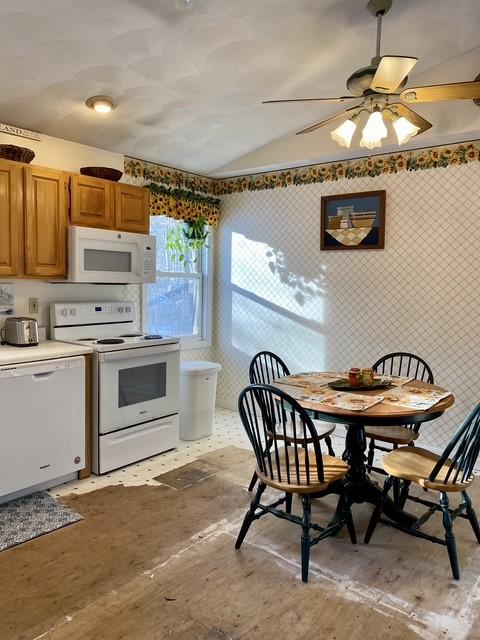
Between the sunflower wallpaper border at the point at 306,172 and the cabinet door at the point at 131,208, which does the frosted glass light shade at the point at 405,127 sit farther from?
the cabinet door at the point at 131,208

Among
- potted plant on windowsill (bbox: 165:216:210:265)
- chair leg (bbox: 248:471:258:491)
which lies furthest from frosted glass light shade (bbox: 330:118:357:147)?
potted plant on windowsill (bbox: 165:216:210:265)

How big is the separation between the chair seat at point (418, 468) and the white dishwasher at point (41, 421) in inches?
75.4

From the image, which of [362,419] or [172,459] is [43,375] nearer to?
[172,459]

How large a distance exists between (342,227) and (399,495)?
224cm

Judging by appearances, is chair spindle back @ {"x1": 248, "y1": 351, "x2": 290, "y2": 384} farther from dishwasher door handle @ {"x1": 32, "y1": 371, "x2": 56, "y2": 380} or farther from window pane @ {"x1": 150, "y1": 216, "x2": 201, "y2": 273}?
window pane @ {"x1": 150, "y1": 216, "x2": 201, "y2": 273}

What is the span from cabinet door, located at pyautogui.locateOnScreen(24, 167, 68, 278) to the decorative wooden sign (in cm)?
37

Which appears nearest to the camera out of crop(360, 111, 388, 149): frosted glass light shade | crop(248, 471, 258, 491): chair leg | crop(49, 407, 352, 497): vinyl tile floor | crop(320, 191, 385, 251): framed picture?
crop(360, 111, 388, 149): frosted glass light shade

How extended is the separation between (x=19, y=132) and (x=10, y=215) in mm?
704

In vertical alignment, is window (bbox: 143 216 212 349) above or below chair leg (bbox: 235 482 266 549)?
above

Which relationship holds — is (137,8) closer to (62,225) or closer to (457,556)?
(62,225)

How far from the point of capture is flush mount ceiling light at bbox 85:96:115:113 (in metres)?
3.14

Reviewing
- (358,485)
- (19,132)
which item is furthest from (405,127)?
(19,132)

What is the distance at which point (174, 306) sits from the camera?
4734 mm

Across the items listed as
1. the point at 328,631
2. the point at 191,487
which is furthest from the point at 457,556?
the point at 191,487
